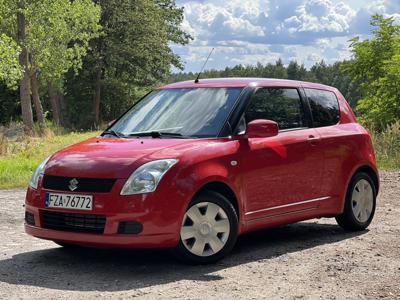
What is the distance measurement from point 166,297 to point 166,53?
1922 inches

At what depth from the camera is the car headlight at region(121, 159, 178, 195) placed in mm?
5656

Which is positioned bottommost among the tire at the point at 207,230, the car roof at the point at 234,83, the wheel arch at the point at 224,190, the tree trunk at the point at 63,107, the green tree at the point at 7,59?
the tree trunk at the point at 63,107

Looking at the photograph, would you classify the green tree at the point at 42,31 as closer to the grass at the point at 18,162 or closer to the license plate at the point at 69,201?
the grass at the point at 18,162

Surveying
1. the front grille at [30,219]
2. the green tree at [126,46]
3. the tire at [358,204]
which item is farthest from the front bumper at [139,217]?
the green tree at [126,46]

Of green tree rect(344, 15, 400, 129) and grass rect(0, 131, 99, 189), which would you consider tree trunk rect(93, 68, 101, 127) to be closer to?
green tree rect(344, 15, 400, 129)

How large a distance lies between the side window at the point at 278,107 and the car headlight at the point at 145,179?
1364 millimetres

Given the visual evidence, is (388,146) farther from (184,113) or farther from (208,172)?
(208,172)

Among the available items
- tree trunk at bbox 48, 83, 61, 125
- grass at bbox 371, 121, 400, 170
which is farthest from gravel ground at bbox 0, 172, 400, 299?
tree trunk at bbox 48, 83, 61, 125

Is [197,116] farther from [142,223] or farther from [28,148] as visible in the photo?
[28,148]

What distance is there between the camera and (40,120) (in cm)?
3969

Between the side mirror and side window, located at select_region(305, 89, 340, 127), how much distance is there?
47.1 inches

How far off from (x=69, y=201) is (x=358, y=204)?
369 centimetres

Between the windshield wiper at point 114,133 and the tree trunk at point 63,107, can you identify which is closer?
the windshield wiper at point 114,133

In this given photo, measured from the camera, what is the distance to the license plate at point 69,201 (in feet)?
18.8
